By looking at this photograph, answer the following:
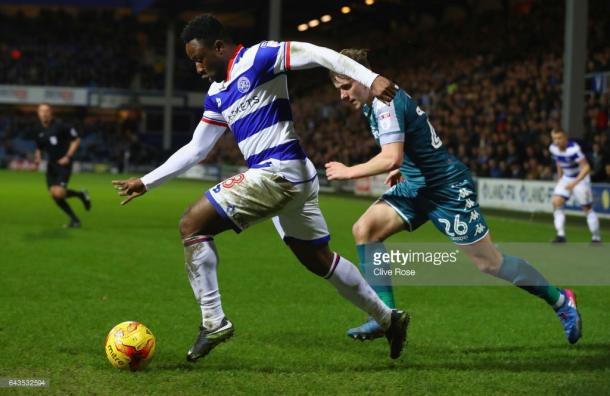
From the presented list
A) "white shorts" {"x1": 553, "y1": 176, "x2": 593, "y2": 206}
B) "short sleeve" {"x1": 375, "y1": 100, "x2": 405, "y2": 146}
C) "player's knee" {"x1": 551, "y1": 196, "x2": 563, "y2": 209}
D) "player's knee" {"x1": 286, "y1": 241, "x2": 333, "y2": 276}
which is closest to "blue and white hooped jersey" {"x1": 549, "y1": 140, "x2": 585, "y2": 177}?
"white shorts" {"x1": 553, "y1": 176, "x2": 593, "y2": 206}

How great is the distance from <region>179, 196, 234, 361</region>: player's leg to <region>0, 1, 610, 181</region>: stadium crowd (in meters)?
4.84

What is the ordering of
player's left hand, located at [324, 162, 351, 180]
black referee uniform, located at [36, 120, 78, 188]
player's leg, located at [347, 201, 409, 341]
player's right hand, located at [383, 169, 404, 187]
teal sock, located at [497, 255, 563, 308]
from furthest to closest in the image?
black referee uniform, located at [36, 120, 78, 188]
player's right hand, located at [383, 169, 404, 187]
player's leg, located at [347, 201, 409, 341]
teal sock, located at [497, 255, 563, 308]
player's left hand, located at [324, 162, 351, 180]

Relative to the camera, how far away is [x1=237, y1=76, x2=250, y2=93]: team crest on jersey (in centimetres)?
552

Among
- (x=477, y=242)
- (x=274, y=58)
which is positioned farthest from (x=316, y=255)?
(x=274, y=58)

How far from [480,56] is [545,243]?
21692 mm

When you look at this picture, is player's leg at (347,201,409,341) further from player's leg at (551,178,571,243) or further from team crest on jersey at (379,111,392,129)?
player's leg at (551,178,571,243)

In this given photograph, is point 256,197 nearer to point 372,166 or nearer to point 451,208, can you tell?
point 372,166

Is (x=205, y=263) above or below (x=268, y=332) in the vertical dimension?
above

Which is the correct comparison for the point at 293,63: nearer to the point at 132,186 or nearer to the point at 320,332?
the point at 132,186

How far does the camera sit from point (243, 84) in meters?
5.53

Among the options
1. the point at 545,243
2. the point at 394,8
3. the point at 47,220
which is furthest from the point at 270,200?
the point at 394,8

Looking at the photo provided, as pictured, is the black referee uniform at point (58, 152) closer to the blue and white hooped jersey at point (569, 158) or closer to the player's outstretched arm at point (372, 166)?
the blue and white hooped jersey at point (569, 158)

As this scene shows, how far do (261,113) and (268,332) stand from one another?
6.92ft

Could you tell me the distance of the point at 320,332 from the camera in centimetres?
698
